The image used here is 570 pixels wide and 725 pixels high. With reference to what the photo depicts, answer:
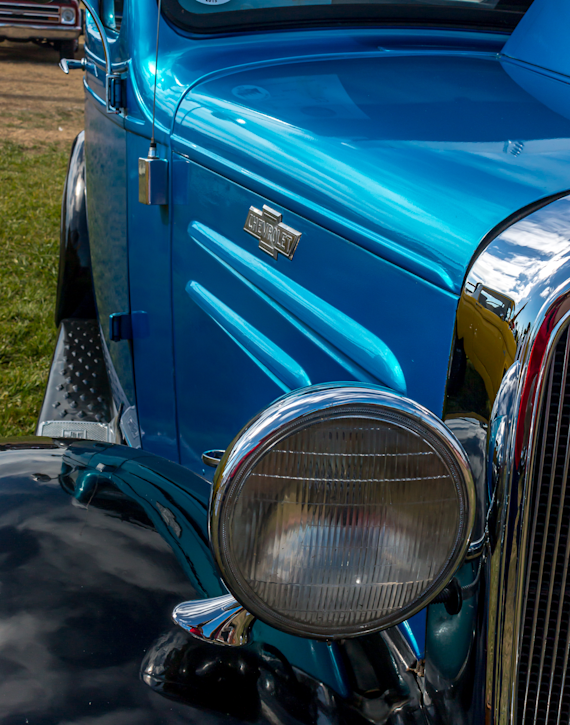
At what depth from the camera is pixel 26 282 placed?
4.11 meters

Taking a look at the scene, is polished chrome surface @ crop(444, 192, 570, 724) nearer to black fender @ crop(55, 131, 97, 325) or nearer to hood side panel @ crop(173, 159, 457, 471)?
hood side panel @ crop(173, 159, 457, 471)

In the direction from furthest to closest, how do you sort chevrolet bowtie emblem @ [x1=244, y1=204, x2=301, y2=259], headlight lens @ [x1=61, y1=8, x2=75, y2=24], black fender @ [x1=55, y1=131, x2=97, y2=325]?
headlight lens @ [x1=61, y1=8, x2=75, y2=24], black fender @ [x1=55, y1=131, x2=97, y2=325], chevrolet bowtie emblem @ [x1=244, y1=204, x2=301, y2=259]

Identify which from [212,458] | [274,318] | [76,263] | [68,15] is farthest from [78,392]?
[68,15]

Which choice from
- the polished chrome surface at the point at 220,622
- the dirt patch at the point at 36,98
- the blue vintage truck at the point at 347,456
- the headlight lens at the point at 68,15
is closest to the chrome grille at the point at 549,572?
the blue vintage truck at the point at 347,456

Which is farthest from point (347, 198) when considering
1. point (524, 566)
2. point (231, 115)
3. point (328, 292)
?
point (524, 566)

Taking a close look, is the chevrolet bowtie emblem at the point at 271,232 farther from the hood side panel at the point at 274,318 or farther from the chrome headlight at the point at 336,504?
the chrome headlight at the point at 336,504

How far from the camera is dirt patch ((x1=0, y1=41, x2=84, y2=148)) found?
8102mm

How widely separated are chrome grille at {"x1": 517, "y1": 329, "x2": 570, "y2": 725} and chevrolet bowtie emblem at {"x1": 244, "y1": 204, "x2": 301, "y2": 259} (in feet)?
1.74

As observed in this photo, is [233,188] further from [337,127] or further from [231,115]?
[337,127]

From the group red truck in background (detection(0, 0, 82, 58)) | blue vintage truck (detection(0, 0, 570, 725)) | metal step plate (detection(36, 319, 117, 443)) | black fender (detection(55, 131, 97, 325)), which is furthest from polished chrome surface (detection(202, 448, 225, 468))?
red truck in background (detection(0, 0, 82, 58))

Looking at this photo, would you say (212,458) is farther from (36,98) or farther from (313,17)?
(36,98)

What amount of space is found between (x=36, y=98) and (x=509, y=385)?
1035cm

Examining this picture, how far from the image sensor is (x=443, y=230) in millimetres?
897

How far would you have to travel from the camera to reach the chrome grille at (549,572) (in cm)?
77
